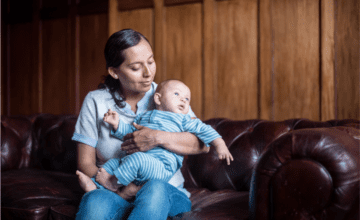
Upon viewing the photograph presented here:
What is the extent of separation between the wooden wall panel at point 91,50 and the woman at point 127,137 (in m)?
2.46

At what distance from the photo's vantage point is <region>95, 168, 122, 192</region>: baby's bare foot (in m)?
1.42

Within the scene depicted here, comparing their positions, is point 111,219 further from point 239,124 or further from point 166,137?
point 239,124

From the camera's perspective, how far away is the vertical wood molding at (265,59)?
3152 mm

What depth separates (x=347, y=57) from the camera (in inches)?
114

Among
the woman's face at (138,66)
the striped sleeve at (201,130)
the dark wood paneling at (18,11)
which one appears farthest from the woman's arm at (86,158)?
the dark wood paneling at (18,11)

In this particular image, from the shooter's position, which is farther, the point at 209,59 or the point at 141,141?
the point at 209,59

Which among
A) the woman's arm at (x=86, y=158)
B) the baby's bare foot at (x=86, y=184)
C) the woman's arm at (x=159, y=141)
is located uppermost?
the woman's arm at (x=159, y=141)

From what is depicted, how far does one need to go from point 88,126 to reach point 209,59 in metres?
1.97

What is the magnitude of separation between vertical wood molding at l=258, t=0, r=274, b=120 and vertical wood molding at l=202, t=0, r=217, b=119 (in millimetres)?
461

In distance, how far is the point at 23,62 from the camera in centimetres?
476

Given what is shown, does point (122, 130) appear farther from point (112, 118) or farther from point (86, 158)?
point (86, 158)

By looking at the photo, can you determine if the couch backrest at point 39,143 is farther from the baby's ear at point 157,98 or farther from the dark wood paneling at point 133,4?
the dark wood paneling at point 133,4

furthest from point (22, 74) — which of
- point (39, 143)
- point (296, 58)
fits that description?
point (296, 58)

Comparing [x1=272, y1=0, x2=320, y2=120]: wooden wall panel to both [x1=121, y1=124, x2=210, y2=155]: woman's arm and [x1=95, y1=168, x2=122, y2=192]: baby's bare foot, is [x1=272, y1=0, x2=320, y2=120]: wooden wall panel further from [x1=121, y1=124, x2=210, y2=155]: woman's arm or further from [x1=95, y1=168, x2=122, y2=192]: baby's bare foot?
[x1=95, y1=168, x2=122, y2=192]: baby's bare foot
